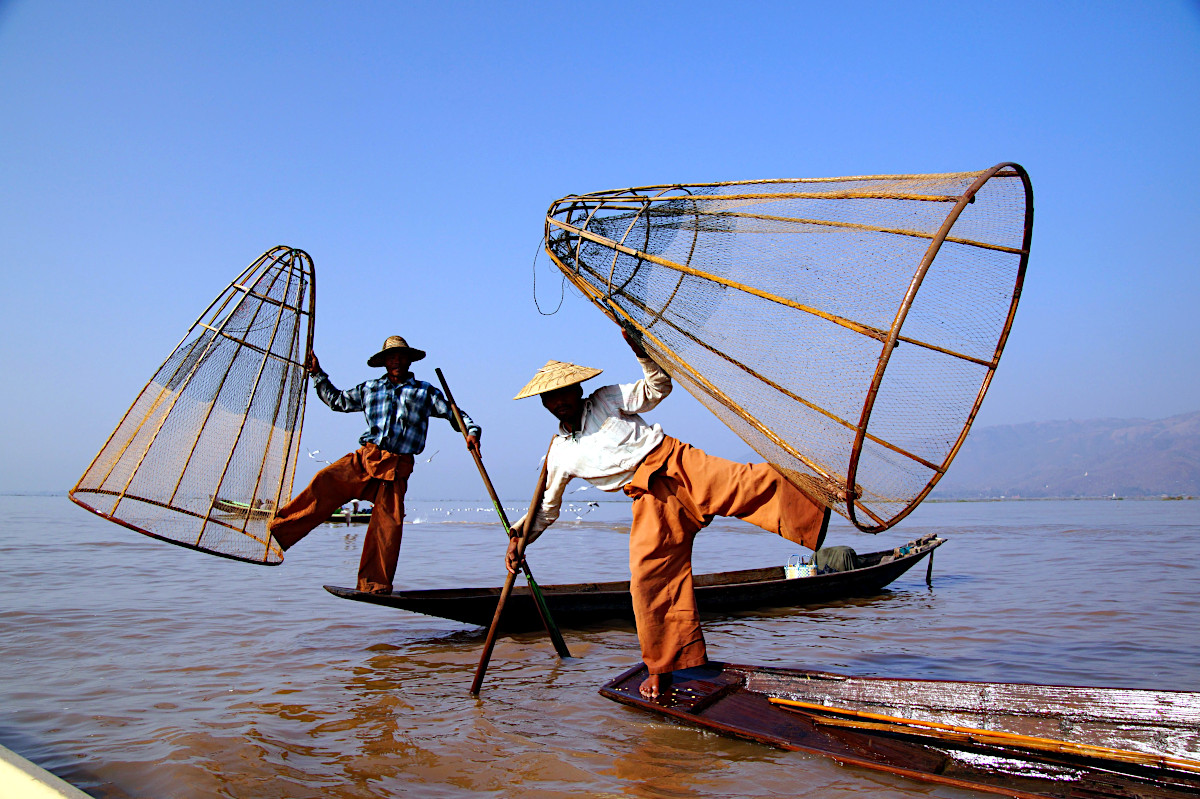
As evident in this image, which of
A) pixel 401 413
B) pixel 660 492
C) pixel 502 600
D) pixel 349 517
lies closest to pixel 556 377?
pixel 660 492

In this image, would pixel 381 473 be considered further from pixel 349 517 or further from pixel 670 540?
pixel 349 517

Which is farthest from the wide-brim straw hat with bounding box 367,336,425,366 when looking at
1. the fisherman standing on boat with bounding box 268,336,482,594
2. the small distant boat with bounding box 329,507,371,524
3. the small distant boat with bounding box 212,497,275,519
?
the small distant boat with bounding box 329,507,371,524

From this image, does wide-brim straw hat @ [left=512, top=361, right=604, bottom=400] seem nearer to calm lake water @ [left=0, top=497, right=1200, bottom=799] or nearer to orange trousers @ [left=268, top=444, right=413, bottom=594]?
calm lake water @ [left=0, top=497, right=1200, bottom=799]

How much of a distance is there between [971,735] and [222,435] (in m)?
5.07

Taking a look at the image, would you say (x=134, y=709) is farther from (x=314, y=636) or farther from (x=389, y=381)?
(x=389, y=381)

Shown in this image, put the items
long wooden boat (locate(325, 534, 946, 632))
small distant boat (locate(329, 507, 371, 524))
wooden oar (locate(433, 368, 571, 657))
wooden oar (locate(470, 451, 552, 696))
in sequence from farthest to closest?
small distant boat (locate(329, 507, 371, 524)), long wooden boat (locate(325, 534, 946, 632)), wooden oar (locate(433, 368, 571, 657)), wooden oar (locate(470, 451, 552, 696))

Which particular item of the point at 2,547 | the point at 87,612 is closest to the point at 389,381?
the point at 87,612

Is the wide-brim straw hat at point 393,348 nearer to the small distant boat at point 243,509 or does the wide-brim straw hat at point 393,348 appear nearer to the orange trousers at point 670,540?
the small distant boat at point 243,509

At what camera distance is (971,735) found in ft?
8.09

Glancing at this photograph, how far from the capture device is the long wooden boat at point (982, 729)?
2.15 meters

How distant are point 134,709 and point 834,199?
4.32 metres

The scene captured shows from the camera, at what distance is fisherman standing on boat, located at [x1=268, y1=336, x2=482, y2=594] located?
487cm

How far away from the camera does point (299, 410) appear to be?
17.3ft

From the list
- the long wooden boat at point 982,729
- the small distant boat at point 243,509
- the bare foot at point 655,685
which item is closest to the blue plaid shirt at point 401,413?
the small distant boat at point 243,509
